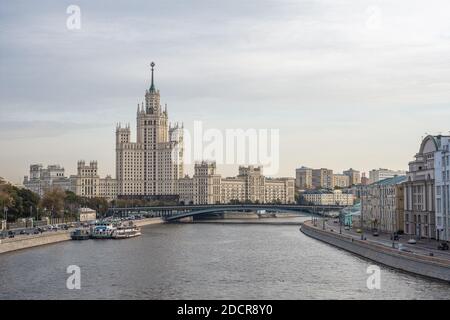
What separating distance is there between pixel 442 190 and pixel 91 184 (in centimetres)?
10542

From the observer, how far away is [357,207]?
64.3m

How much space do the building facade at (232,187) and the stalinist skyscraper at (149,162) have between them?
3.28 meters

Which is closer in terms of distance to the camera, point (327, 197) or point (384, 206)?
point (384, 206)

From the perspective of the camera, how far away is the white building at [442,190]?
119ft

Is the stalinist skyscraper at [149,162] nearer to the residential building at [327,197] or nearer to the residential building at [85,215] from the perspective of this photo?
the residential building at [327,197]

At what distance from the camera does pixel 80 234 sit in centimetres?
5525

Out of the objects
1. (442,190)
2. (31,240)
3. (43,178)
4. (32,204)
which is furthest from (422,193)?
(43,178)

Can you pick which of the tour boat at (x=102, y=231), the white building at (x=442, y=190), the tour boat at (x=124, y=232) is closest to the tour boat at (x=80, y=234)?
the tour boat at (x=102, y=231)

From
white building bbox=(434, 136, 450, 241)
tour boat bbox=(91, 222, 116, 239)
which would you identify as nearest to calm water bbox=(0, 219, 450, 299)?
white building bbox=(434, 136, 450, 241)

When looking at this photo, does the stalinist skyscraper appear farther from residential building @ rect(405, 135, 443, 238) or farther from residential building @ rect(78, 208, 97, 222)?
residential building @ rect(405, 135, 443, 238)

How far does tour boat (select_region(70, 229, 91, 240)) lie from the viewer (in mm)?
54531

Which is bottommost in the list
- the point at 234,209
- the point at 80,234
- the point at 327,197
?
the point at 80,234

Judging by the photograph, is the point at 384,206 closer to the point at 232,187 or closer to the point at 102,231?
the point at 102,231
